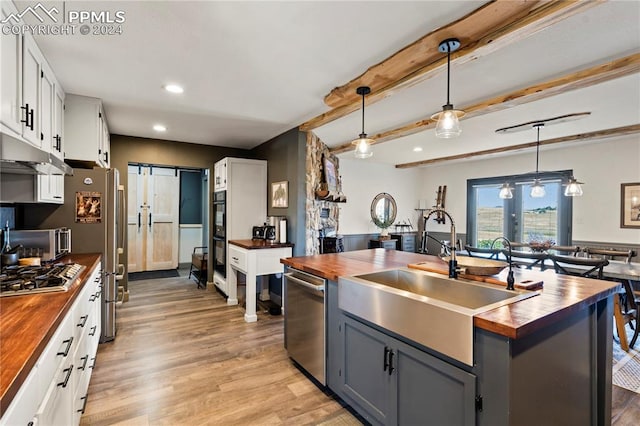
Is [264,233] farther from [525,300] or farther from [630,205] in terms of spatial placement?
[630,205]

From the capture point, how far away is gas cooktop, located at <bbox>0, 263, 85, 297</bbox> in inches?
64.8

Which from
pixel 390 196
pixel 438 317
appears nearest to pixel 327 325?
pixel 438 317

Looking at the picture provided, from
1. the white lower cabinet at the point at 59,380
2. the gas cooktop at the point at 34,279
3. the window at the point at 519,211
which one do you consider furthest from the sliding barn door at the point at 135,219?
the window at the point at 519,211

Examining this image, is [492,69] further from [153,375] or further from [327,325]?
[153,375]

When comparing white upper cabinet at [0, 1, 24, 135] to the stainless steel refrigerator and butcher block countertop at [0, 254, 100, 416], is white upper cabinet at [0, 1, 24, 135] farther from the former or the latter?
the stainless steel refrigerator

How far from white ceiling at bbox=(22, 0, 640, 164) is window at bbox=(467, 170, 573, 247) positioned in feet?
5.83

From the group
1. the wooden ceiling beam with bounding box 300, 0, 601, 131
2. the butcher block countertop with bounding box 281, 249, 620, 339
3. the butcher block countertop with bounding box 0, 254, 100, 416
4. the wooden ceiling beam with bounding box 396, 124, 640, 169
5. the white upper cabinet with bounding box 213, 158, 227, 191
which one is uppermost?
the wooden ceiling beam with bounding box 300, 0, 601, 131

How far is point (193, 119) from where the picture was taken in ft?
12.8

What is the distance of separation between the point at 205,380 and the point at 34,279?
4.68 feet

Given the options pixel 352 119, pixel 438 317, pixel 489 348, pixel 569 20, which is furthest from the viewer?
pixel 352 119

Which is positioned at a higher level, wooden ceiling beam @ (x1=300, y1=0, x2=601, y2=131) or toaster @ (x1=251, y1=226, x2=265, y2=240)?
wooden ceiling beam @ (x1=300, y1=0, x2=601, y2=131)

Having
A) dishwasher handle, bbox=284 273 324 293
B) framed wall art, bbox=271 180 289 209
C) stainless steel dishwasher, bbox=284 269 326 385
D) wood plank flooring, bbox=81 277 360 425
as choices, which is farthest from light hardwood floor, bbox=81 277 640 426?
framed wall art, bbox=271 180 289 209

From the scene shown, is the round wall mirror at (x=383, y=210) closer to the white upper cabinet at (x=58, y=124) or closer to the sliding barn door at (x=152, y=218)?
the sliding barn door at (x=152, y=218)

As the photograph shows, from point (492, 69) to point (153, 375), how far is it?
3.76m
